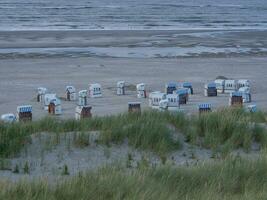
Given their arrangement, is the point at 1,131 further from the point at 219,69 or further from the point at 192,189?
the point at 219,69

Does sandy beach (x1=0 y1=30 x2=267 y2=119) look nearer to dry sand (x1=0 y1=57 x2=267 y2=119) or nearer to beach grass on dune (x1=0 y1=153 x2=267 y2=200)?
dry sand (x1=0 y1=57 x2=267 y2=119)

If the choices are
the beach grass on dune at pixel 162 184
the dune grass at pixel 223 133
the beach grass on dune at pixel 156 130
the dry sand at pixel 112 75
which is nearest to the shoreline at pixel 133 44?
the dry sand at pixel 112 75

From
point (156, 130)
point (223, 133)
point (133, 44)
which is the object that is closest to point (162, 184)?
point (156, 130)

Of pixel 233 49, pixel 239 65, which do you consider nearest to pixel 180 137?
pixel 239 65

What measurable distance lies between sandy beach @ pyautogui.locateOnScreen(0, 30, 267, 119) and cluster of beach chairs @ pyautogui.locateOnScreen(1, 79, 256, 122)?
257 mm

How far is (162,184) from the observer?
22.4 ft

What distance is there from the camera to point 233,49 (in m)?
35.3

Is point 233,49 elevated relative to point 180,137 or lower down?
elevated

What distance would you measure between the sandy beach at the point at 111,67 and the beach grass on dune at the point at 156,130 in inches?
254

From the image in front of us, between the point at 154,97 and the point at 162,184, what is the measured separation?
413 inches

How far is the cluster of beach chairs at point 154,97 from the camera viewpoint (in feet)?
49.6

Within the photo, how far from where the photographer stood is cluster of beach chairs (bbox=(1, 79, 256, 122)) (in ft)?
49.6

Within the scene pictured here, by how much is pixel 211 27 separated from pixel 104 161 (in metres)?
45.2

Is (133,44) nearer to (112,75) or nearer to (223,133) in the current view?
(112,75)
